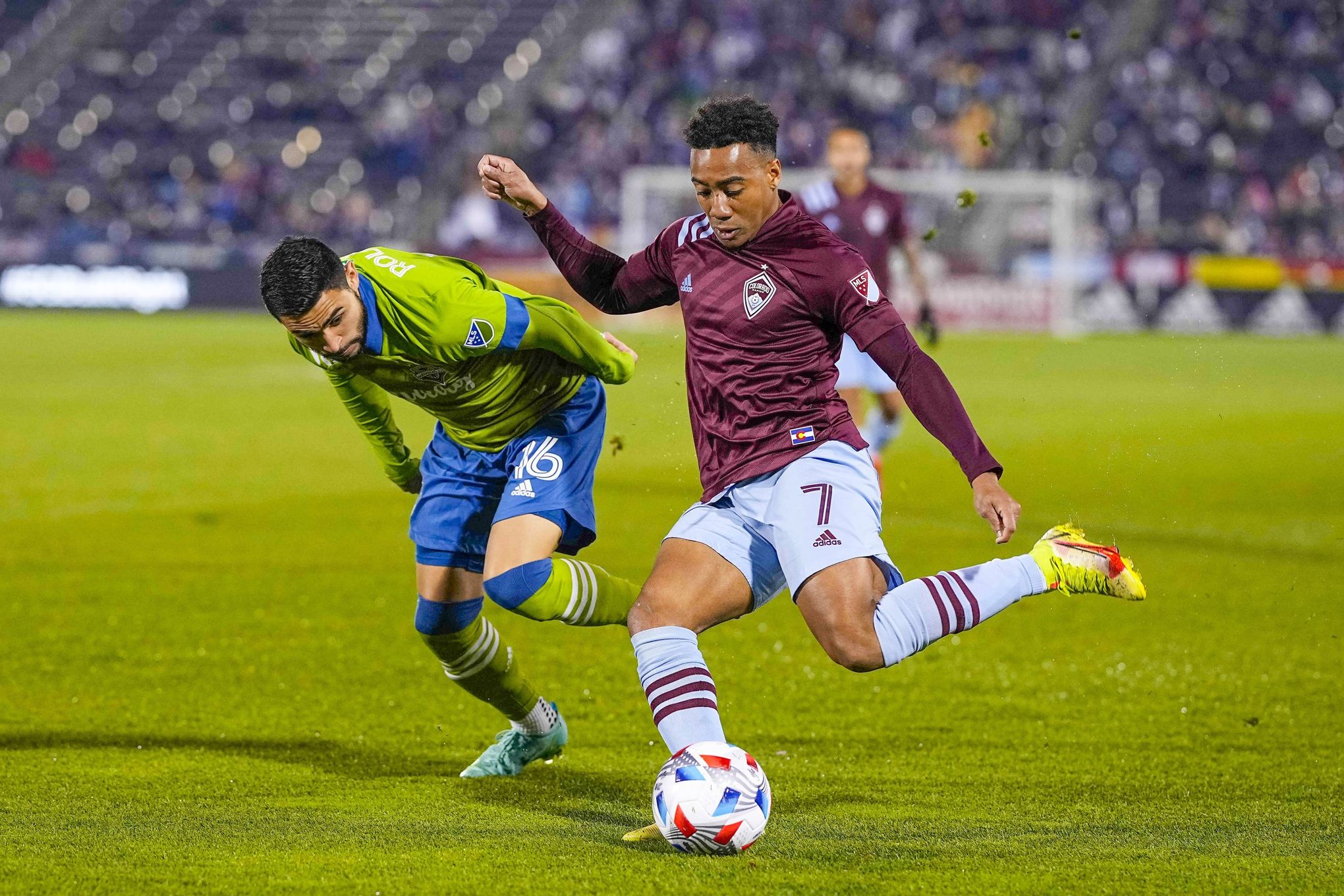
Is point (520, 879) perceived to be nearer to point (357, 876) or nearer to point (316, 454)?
point (357, 876)

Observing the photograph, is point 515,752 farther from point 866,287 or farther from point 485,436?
point 866,287

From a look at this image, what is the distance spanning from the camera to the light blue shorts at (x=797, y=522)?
14.2 ft

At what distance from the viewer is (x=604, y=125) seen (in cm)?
3095

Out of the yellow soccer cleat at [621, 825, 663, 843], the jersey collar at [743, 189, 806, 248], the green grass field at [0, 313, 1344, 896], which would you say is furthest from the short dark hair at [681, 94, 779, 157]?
the yellow soccer cleat at [621, 825, 663, 843]

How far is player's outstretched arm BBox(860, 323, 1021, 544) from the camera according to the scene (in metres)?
4.20

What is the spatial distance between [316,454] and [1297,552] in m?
7.73

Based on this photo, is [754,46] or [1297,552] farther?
[754,46]

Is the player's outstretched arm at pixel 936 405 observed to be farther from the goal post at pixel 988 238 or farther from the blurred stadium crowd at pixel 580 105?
the goal post at pixel 988 238

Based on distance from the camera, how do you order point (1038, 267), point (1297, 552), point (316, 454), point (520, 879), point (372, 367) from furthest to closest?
point (1038, 267) < point (316, 454) < point (1297, 552) < point (372, 367) < point (520, 879)

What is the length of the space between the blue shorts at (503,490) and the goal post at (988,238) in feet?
65.2

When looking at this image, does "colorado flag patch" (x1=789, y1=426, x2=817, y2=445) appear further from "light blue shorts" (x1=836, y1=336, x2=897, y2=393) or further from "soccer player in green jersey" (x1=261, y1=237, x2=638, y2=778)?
"light blue shorts" (x1=836, y1=336, x2=897, y2=393)

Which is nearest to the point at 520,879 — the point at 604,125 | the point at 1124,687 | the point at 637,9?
the point at 1124,687

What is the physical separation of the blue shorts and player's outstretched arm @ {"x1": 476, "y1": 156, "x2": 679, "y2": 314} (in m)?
0.45

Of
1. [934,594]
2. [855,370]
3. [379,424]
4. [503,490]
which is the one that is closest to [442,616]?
[503,490]
